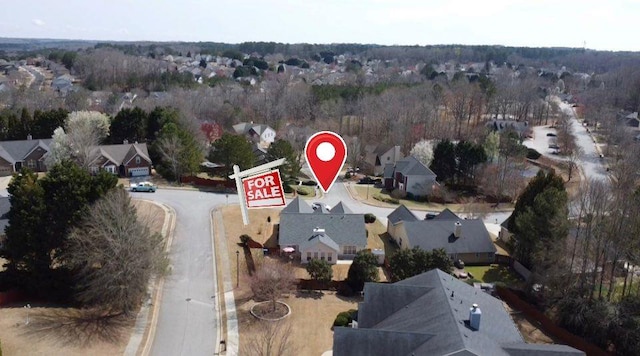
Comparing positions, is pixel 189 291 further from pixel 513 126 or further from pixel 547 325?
pixel 513 126

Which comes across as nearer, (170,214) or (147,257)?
(147,257)

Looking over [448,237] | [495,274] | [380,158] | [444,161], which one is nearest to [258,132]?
[380,158]

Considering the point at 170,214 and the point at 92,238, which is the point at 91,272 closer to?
the point at 92,238

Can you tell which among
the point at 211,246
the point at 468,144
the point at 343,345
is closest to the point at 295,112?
the point at 468,144

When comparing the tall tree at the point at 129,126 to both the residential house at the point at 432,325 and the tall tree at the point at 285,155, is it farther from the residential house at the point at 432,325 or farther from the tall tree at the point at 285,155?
the residential house at the point at 432,325

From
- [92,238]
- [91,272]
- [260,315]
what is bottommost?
[260,315]

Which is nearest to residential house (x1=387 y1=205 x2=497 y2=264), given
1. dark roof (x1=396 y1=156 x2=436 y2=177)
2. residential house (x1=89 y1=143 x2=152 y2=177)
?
dark roof (x1=396 y1=156 x2=436 y2=177)

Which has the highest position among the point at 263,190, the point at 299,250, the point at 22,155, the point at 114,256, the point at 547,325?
the point at 263,190
